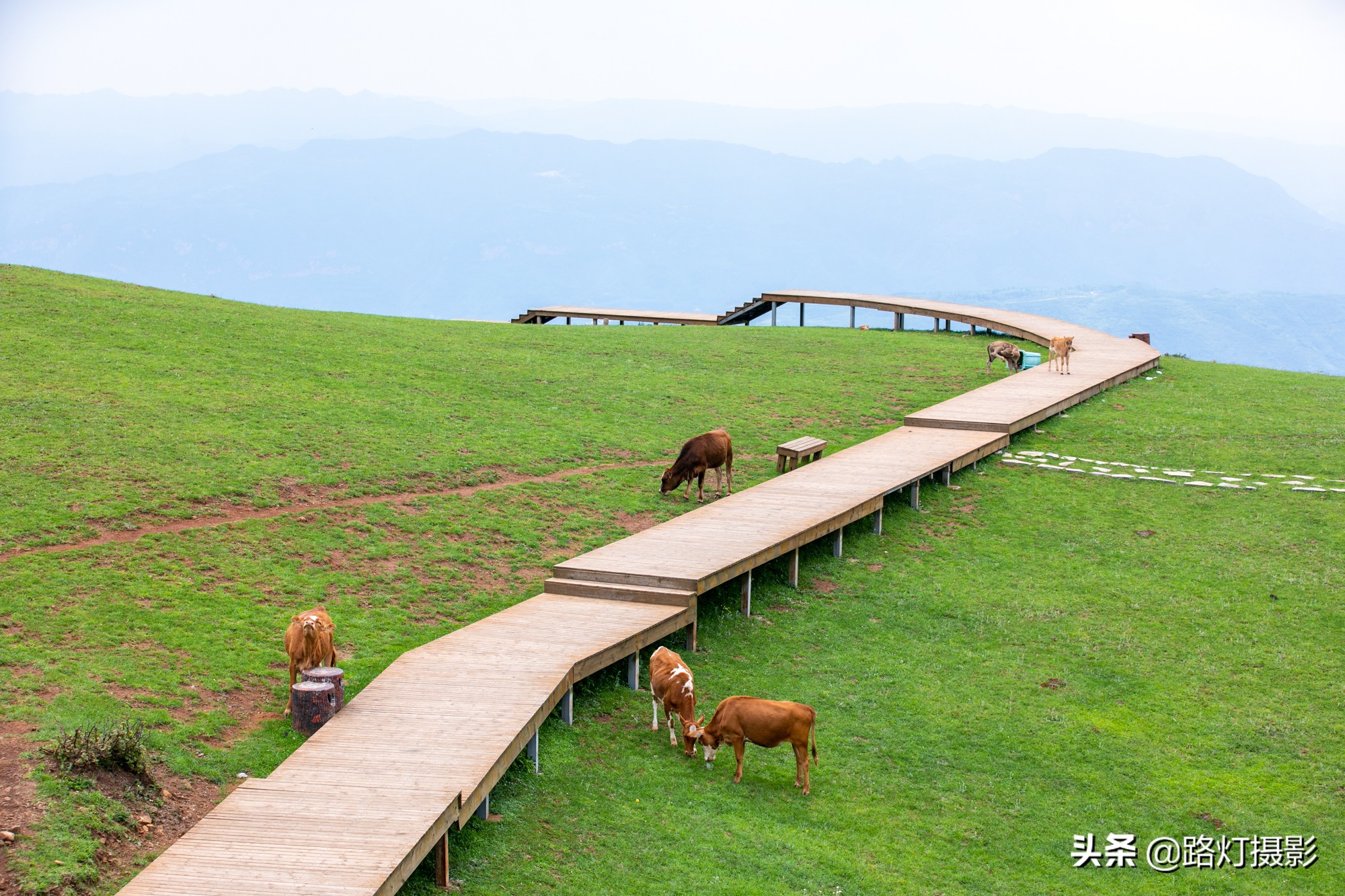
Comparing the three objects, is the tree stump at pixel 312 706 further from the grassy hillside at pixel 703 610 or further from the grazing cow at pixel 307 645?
the grazing cow at pixel 307 645

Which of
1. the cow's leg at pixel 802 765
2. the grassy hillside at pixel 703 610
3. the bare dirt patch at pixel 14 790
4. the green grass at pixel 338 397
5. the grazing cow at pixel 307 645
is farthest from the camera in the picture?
the green grass at pixel 338 397

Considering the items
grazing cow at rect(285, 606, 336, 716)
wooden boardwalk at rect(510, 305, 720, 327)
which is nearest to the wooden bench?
grazing cow at rect(285, 606, 336, 716)

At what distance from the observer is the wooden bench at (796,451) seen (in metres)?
24.4

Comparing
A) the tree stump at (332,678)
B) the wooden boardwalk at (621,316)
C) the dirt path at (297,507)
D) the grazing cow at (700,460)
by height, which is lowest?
the tree stump at (332,678)

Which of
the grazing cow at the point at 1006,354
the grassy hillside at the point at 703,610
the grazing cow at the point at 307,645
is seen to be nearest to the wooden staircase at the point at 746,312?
Answer: the grazing cow at the point at 1006,354

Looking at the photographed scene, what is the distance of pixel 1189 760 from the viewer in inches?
568

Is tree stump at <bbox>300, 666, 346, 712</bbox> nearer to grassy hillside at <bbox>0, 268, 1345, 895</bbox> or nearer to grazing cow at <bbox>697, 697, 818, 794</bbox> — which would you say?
grassy hillside at <bbox>0, 268, 1345, 895</bbox>

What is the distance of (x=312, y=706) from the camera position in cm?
1243

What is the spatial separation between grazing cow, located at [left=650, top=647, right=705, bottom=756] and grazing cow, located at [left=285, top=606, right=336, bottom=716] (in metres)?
3.80

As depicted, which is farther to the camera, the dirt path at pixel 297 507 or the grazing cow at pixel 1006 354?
the grazing cow at pixel 1006 354

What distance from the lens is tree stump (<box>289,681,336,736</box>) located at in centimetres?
1242

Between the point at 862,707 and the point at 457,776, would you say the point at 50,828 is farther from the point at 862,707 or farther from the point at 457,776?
the point at 862,707

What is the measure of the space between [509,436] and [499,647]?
35.2 feet

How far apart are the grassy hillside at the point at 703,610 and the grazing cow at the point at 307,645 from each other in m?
0.73
